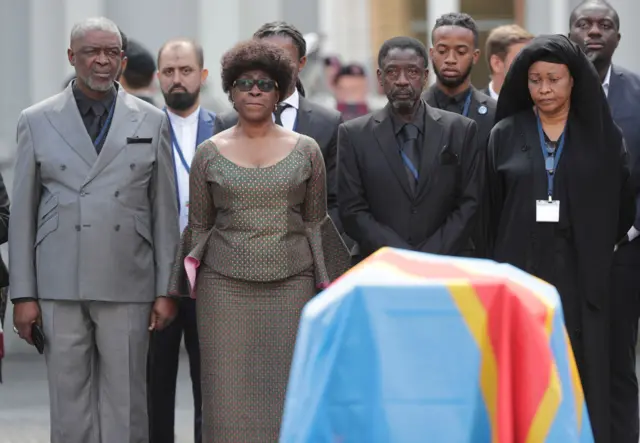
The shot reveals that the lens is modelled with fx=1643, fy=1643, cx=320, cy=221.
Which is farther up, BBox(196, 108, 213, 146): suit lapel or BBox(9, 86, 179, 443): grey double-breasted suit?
BBox(196, 108, 213, 146): suit lapel

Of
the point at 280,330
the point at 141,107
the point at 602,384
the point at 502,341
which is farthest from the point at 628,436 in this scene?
the point at 502,341

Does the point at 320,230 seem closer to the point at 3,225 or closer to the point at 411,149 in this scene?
the point at 411,149

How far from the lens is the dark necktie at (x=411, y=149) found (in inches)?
300

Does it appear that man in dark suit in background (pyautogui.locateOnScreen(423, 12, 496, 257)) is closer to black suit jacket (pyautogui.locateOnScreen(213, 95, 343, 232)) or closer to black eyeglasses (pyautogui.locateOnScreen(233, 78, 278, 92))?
black suit jacket (pyautogui.locateOnScreen(213, 95, 343, 232))

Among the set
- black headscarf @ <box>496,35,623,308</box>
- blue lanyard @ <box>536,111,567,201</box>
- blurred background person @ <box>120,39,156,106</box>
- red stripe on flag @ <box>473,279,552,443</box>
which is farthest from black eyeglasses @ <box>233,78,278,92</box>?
red stripe on flag @ <box>473,279,552,443</box>

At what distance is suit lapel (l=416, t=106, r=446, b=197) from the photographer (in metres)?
7.57

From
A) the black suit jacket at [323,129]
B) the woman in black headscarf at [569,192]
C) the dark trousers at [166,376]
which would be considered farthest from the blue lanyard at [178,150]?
the woman in black headscarf at [569,192]

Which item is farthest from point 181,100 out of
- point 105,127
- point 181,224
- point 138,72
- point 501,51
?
point 501,51

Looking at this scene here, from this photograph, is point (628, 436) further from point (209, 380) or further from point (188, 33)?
point (188, 33)

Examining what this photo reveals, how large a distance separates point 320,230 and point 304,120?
39.7 inches

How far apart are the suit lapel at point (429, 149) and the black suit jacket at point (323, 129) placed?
51cm

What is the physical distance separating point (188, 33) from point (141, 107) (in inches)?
231

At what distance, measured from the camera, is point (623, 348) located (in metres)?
7.88

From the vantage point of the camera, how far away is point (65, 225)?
7250mm
